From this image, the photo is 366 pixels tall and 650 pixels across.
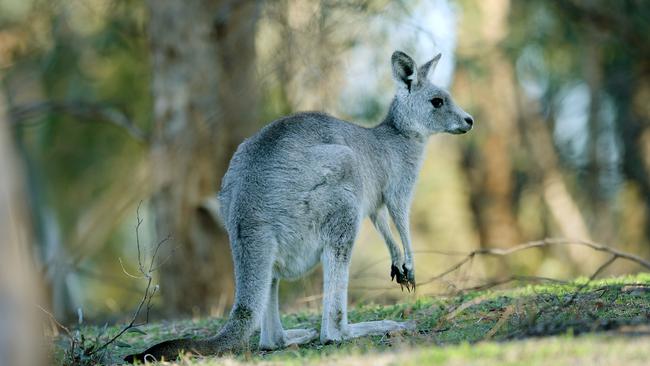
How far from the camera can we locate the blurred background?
10875 mm

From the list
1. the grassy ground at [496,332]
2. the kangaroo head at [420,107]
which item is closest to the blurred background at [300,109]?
the grassy ground at [496,332]

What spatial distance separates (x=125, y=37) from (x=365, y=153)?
9.30 m

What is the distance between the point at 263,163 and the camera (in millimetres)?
5973

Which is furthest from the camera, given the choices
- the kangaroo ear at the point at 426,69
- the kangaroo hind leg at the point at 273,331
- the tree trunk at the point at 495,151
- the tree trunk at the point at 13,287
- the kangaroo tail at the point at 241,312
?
the tree trunk at the point at 495,151

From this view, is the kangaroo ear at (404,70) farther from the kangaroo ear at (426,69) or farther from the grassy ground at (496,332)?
the grassy ground at (496,332)

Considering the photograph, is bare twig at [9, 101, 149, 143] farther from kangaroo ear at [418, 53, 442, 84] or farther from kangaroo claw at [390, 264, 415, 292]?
kangaroo claw at [390, 264, 415, 292]

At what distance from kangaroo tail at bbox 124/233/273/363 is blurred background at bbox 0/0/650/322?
6.59 ft

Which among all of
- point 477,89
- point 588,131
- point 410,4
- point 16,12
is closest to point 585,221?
point 588,131

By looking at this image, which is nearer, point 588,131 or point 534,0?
point 534,0

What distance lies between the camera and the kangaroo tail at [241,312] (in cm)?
531

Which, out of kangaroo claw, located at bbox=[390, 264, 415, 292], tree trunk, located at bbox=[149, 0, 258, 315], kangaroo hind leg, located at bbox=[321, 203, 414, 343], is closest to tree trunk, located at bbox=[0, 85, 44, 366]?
kangaroo hind leg, located at bbox=[321, 203, 414, 343]

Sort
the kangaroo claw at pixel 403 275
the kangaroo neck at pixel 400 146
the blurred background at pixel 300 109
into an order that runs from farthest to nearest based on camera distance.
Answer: the blurred background at pixel 300 109
the kangaroo neck at pixel 400 146
the kangaroo claw at pixel 403 275

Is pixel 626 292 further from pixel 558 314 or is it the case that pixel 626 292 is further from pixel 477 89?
pixel 477 89

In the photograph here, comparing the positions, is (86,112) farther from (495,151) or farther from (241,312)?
(495,151)
